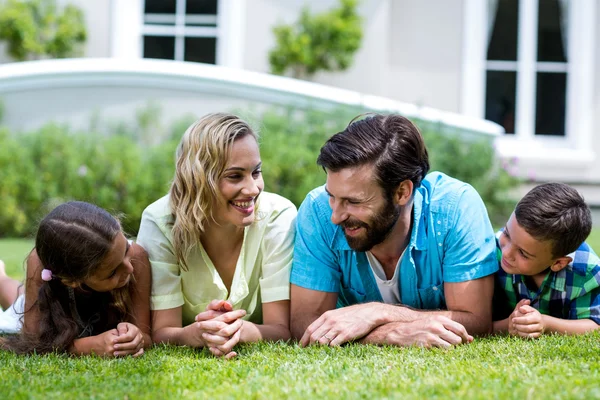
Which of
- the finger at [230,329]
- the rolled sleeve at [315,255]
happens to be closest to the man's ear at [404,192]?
the rolled sleeve at [315,255]

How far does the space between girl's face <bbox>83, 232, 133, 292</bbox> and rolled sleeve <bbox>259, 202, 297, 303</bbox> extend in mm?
717

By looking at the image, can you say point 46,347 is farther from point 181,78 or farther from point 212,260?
point 181,78

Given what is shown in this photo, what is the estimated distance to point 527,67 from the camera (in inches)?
447

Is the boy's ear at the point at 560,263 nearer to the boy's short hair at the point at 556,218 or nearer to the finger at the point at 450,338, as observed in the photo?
the boy's short hair at the point at 556,218

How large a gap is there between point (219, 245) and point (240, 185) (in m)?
0.44

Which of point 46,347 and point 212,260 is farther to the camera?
point 212,260

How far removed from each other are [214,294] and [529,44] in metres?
8.00

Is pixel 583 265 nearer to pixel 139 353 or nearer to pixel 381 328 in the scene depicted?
pixel 381 328

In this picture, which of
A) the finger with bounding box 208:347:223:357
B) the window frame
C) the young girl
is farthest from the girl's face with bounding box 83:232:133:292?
the window frame

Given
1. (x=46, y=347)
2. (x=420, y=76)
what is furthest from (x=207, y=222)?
(x=420, y=76)

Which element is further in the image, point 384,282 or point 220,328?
point 384,282

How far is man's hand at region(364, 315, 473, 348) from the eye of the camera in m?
4.05

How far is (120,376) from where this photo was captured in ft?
11.9

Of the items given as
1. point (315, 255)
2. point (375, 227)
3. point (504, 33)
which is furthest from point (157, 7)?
point (375, 227)
